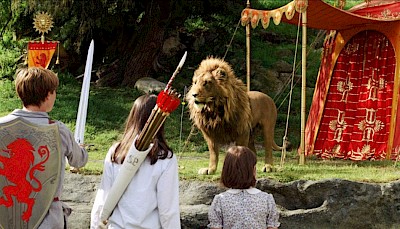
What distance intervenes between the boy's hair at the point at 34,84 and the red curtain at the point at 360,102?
6617 mm

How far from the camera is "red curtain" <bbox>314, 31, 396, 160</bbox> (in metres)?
9.70

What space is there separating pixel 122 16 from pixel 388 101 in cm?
587

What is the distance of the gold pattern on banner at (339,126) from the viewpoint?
403 inches

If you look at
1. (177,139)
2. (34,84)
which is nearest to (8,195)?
(34,84)

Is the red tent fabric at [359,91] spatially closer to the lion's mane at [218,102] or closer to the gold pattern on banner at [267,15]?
the gold pattern on banner at [267,15]

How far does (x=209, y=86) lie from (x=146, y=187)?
10.2 feet

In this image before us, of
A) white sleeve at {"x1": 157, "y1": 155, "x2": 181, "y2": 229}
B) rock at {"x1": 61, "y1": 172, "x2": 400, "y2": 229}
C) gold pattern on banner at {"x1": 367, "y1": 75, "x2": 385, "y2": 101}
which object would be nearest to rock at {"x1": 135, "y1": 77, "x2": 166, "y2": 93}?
gold pattern on banner at {"x1": 367, "y1": 75, "x2": 385, "y2": 101}

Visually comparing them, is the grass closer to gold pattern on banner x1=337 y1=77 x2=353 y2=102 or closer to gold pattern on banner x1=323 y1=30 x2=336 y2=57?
gold pattern on banner x1=337 y1=77 x2=353 y2=102

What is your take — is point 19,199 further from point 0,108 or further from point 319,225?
point 0,108

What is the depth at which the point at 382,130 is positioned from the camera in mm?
9688

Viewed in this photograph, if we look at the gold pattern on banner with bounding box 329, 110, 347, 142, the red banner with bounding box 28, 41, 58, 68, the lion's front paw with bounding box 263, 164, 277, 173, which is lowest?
the lion's front paw with bounding box 263, 164, 277, 173

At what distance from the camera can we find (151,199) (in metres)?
3.75

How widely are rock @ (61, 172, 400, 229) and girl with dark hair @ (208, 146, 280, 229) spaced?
6.65 ft

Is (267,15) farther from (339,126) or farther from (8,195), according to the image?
(8,195)
